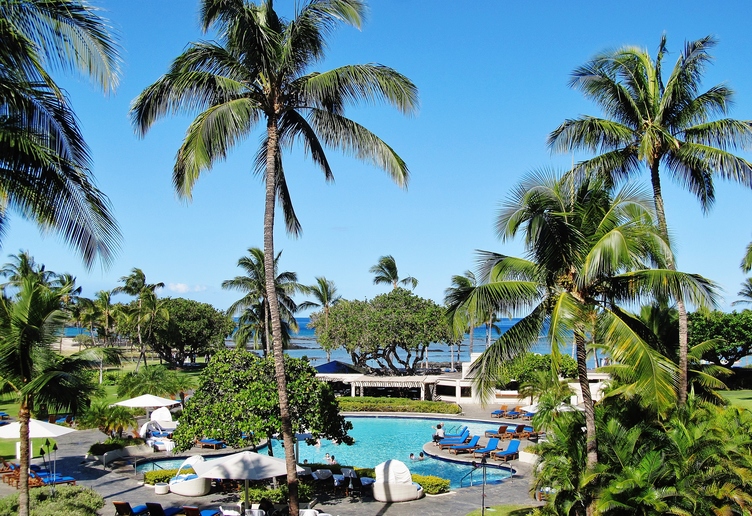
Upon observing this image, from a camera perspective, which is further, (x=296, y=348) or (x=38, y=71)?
(x=296, y=348)

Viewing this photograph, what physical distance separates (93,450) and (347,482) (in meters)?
10.2

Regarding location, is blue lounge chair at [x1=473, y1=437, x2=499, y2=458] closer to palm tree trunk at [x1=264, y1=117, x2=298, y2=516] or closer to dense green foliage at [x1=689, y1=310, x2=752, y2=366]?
palm tree trunk at [x1=264, y1=117, x2=298, y2=516]

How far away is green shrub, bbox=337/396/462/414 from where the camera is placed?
111 feet

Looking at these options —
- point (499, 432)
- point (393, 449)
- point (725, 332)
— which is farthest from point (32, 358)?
point (725, 332)

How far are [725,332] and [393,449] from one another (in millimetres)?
24786

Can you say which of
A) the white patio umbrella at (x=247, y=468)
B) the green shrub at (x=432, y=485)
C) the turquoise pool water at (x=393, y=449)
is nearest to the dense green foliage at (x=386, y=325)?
the turquoise pool water at (x=393, y=449)

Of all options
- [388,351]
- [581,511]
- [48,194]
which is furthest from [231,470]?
[388,351]

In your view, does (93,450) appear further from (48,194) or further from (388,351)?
(388,351)

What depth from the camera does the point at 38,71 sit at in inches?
287

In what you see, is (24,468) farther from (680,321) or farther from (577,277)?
(680,321)

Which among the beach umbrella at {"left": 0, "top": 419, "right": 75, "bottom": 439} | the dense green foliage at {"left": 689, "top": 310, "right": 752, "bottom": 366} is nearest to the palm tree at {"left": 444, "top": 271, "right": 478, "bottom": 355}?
the beach umbrella at {"left": 0, "top": 419, "right": 75, "bottom": 439}

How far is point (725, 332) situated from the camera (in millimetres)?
39031

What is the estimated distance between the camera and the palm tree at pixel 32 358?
11.6 m

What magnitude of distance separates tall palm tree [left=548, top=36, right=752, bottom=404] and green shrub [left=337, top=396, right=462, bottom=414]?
67.0ft
